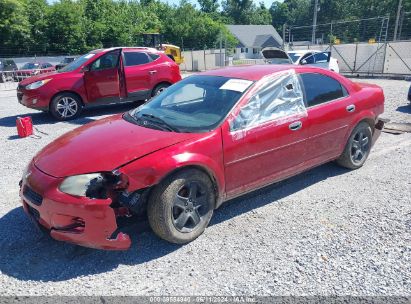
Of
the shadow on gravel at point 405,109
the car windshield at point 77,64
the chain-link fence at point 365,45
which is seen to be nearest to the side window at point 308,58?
the shadow on gravel at point 405,109

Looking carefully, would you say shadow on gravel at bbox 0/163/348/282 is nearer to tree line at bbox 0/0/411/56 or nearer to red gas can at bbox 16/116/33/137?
red gas can at bbox 16/116/33/137

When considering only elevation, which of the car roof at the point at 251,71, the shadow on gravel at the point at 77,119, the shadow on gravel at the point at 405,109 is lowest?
the shadow on gravel at the point at 77,119

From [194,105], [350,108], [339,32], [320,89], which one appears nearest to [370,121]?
[350,108]

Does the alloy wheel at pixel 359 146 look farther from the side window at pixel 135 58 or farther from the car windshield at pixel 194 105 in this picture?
the side window at pixel 135 58

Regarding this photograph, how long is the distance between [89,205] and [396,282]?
2476mm

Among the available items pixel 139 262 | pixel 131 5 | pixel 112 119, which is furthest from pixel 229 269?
pixel 131 5

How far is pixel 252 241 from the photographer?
336cm

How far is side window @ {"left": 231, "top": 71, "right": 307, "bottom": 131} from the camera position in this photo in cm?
365

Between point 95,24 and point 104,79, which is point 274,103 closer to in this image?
point 104,79

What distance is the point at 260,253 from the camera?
3.18 meters

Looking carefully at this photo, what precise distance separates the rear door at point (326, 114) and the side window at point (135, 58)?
6179 millimetres

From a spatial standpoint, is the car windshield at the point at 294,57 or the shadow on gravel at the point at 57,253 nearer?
the shadow on gravel at the point at 57,253

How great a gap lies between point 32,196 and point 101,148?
0.71 metres

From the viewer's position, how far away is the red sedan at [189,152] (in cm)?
295
